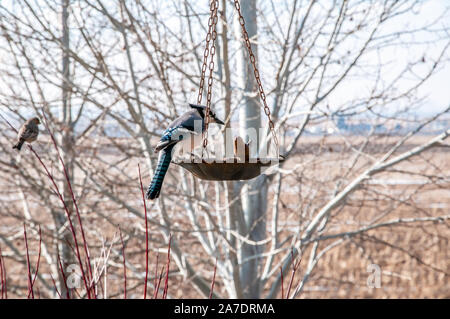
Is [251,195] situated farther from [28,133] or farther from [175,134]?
[175,134]

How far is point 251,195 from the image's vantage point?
20.2 ft

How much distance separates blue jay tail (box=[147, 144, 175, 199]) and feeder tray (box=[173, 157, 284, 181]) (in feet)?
0.30

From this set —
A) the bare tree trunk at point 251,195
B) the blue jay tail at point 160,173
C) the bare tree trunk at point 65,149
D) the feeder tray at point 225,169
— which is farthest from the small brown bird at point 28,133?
the bare tree trunk at point 251,195

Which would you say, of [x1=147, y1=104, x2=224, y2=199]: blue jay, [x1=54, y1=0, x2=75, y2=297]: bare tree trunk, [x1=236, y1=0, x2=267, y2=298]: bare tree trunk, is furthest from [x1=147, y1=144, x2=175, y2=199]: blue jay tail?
[x1=54, y1=0, x2=75, y2=297]: bare tree trunk

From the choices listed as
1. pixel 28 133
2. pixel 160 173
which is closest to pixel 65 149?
pixel 28 133

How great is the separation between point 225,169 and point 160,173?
35 cm

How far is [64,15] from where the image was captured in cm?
612

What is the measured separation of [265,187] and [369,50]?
1.96m

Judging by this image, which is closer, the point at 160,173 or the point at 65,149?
the point at 160,173

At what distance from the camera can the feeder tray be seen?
8.86 ft

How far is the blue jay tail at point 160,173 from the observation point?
2.67 metres
